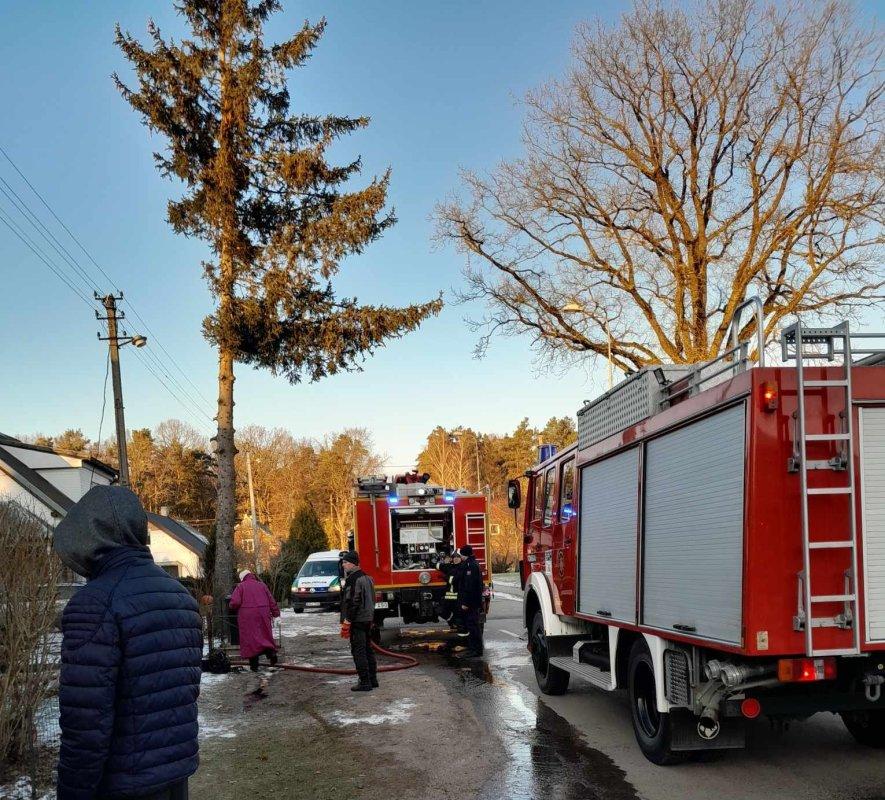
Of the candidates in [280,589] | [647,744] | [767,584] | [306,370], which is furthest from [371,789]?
[280,589]

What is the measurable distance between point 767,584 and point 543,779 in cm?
234

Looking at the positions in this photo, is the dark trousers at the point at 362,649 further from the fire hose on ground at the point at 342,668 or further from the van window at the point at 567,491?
the van window at the point at 567,491

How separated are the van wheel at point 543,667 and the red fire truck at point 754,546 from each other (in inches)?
97.9

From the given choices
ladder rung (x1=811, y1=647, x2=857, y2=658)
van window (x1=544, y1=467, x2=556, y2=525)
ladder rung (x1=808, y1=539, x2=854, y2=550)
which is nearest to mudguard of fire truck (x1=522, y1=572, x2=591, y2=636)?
van window (x1=544, y1=467, x2=556, y2=525)

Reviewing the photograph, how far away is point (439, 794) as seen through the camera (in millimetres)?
6043

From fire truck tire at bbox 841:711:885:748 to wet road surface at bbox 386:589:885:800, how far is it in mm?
96

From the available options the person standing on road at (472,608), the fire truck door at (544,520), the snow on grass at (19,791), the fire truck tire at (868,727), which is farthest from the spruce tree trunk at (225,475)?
the fire truck tire at (868,727)

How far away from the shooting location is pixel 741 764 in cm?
656

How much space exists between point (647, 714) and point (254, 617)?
22.2 ft

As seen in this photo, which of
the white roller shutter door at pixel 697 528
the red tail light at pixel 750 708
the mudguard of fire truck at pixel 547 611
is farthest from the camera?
the mudguard of fire truck at pixel 547 611

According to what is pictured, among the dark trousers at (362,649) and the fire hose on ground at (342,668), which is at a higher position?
the dark trousers at (362,649)

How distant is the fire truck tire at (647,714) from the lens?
648 centimetres

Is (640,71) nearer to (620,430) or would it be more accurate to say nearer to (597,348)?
(597,348)

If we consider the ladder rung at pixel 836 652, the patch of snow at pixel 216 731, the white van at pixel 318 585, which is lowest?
the white van at pixel 318 585
